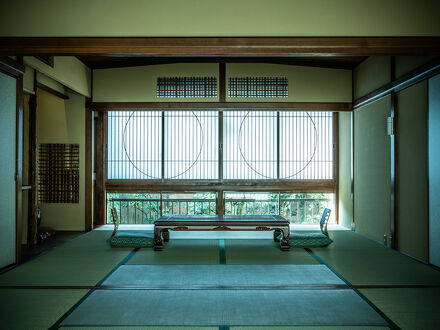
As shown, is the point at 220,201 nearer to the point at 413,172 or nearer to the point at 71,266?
the point at 71,266

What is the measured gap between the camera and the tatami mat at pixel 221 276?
10.2ft

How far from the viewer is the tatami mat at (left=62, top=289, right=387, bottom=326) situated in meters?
2.34

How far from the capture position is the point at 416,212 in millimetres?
4055

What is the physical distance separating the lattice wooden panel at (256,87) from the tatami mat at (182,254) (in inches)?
106

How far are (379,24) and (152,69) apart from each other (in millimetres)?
4159

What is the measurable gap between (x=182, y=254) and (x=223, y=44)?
8.46 feet

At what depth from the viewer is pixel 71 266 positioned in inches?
145

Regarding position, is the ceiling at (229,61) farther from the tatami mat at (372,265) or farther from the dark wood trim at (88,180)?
the tatami mat at (372,265)

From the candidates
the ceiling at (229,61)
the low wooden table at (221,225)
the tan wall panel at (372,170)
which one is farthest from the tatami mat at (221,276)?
the ceiling at (229,61)

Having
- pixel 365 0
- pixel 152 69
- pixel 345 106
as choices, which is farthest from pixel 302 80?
pixel 365 0

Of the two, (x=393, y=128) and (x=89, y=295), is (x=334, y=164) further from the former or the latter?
(x=89, y=295)

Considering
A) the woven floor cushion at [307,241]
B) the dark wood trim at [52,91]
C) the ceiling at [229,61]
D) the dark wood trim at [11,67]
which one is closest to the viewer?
the dark wood trim at [11,67]

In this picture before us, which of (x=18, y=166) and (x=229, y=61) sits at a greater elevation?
(x=229, y=61)

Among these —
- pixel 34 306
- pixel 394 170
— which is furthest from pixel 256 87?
pixel 34 306
